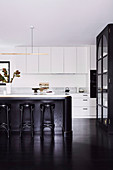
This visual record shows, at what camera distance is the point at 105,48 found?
515 centimetres

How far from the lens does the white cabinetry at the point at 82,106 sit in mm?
7211

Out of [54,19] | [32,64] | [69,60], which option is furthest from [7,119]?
[69,60]

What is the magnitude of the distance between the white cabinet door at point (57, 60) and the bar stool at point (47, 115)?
8.81 feet

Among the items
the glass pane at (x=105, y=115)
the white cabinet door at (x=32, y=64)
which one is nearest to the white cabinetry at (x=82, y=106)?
the white cabinet door at (x=32, y=64)

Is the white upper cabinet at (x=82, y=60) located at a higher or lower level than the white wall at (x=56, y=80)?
higher

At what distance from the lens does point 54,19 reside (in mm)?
4543

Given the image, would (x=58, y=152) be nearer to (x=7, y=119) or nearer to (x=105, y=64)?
(x=7, y=119)

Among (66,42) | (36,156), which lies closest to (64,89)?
(66,42)

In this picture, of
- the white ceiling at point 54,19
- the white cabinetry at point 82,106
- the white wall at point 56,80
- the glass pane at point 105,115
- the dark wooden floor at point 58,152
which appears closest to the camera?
the dark wooden floor at point 58,152

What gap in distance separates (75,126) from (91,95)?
5.67ft

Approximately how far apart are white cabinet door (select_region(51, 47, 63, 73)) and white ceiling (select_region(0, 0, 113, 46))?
0.81 metres

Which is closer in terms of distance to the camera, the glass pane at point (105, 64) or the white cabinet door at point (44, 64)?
the glass pane at point (105, 64)

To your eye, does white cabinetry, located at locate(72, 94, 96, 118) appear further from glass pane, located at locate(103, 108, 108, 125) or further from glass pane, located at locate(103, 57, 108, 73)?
glass pane, located at locate(103, 57, 108, 73)

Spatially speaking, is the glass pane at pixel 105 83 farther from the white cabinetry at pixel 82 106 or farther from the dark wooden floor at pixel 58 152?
the white cabinetry at pixel 82 106
